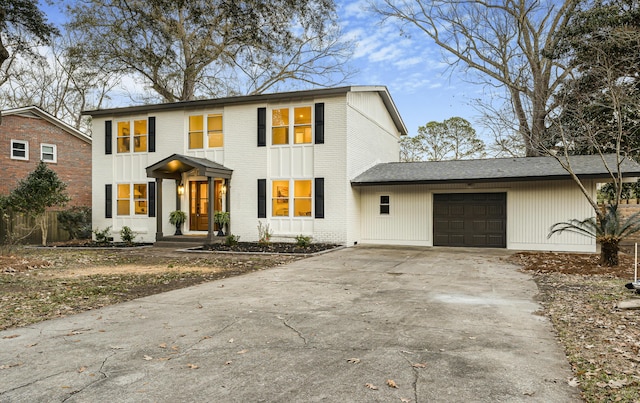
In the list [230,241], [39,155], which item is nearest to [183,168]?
[230,241]

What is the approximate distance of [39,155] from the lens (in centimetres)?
2178

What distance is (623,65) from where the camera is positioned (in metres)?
14.4

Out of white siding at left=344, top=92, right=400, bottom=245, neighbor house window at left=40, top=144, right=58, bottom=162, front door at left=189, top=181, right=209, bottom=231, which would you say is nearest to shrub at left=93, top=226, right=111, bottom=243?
front door at left=189, top=181, right=209, bottom=231

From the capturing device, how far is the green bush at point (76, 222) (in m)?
19.2

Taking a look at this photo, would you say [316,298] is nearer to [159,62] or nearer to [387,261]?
[387,261]

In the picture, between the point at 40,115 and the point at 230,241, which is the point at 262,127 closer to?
the point at 230,241

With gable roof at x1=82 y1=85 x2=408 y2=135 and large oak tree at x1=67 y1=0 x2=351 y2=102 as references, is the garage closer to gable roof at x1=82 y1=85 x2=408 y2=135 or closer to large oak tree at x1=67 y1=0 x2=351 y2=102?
gable roof at x1=82 y1=85 x2=408 y2=135

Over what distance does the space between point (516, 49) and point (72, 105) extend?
97.4 feet

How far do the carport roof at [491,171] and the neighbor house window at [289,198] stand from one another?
6.11 feet

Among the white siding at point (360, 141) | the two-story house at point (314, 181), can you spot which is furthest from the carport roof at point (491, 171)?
the white siding at point (360, 141)

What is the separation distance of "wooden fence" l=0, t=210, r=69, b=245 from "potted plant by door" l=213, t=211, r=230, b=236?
8344 mm

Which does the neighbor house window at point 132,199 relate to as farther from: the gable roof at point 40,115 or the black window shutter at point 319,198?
the black window shutter at point 319,198

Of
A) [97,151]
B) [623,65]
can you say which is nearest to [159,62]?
[97,151]

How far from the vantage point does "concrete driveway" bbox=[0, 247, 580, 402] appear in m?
3.29
